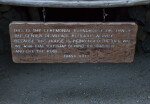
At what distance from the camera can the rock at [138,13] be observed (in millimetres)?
4938

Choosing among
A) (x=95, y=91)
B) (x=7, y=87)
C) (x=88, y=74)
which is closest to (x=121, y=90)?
(x=95, y=91)

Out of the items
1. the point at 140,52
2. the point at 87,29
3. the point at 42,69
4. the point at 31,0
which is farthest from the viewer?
the point at 140,52

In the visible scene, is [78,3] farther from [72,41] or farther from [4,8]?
[4,8]

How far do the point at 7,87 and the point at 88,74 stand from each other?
4.34 feet

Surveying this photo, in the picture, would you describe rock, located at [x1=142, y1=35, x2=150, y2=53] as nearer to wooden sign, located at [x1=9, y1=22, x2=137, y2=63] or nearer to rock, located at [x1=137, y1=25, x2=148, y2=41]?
rock, located at [x1=137, y1=25, x2=148, y2=41]

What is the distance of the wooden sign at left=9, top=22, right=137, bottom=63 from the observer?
3129mm

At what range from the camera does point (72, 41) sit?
318 centimetres

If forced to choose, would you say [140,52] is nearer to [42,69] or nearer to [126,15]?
[126,15]

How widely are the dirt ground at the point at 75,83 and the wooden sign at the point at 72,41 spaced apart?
0.85 meters

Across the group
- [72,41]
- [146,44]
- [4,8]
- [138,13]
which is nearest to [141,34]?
[146,44]

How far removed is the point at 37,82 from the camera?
443cm

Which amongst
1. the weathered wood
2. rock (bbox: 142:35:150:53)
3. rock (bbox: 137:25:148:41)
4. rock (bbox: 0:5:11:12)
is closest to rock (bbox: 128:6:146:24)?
rock (bbox: 137:25:148:41)

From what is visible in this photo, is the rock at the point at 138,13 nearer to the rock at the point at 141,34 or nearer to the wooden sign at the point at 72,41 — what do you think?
the rock at the point at 141,34

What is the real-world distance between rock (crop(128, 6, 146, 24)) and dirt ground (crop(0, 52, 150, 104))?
28.9 inches
